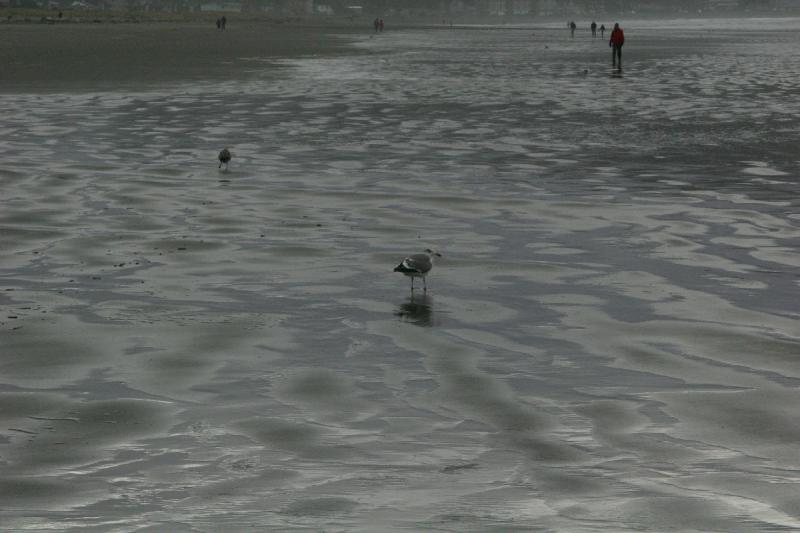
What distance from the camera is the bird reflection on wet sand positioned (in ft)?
35.9

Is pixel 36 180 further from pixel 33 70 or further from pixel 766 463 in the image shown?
pixel 33 70

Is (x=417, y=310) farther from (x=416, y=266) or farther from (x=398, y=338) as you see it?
(x=398, y=338)

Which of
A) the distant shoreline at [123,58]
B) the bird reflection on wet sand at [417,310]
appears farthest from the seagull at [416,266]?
→ the distant shoreline at [123,58]

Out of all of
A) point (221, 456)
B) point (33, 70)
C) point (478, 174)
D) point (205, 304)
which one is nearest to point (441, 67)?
→ point (33, 70)

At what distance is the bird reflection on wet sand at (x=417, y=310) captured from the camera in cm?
1094

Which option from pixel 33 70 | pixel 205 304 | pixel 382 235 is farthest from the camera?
pixel 33 70

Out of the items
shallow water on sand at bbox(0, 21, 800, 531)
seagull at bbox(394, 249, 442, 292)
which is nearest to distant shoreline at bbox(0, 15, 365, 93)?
shallow water on sand at bbox(0, 21, 800, 531)

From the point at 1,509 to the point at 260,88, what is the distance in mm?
34194

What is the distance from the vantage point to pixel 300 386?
8938 mm

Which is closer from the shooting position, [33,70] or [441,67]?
[33,70]

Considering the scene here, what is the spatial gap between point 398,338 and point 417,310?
1.04 m

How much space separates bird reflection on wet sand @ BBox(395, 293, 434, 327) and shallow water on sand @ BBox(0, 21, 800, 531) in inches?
2.9

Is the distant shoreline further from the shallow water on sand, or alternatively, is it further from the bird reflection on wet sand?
the bird reflection on wet sand

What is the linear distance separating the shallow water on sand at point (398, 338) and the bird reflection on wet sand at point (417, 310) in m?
0.07
